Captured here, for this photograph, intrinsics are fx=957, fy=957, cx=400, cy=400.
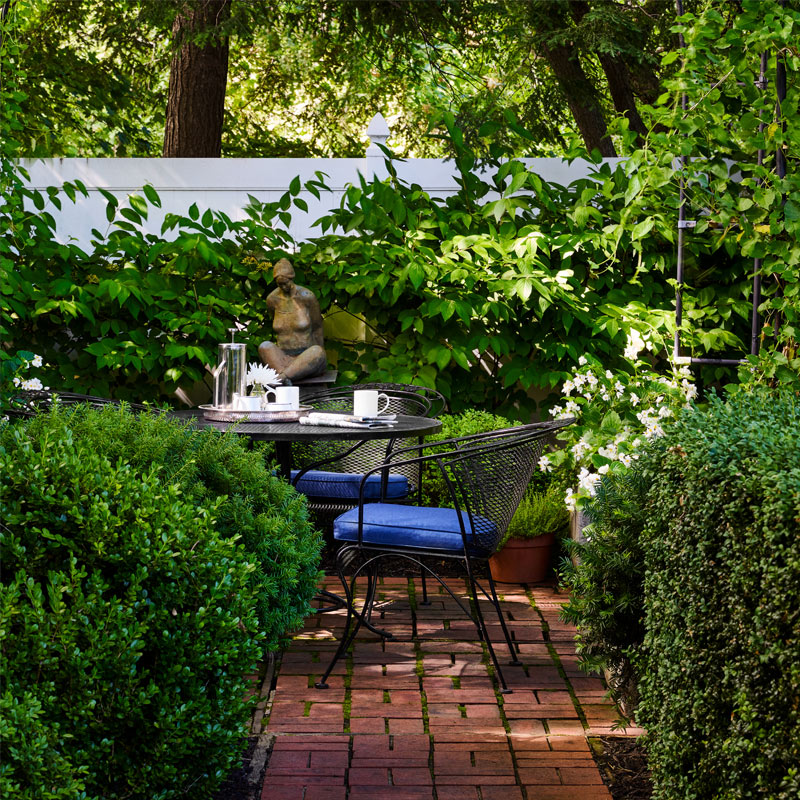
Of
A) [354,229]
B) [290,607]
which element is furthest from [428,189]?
[290,607]

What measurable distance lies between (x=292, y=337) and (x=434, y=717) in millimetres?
2365

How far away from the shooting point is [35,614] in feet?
6.32

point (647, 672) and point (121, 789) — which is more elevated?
point (647, 672)

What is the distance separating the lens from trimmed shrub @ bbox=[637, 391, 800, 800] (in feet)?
5.64

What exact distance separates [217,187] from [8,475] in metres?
3.98

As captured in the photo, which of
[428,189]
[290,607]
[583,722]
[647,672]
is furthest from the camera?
[428,189]

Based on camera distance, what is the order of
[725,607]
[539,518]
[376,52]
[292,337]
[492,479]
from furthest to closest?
1. [376,52]
2. [292,337]
3. [539,518]
4. [492,479]
5. [725,607]

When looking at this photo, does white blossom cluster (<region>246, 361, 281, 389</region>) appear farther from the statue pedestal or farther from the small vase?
the statue pedestal

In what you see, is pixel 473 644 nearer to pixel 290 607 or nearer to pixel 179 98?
pixel 290 607

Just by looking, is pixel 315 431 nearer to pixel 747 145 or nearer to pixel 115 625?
pixel 115 625

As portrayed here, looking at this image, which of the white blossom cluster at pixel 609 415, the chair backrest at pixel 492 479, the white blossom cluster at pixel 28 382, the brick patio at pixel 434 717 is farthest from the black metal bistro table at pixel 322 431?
the white blossom cluster at pixel 28 382

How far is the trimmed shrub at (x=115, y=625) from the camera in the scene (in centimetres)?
194

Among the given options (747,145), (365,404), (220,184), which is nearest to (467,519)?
(365,404)

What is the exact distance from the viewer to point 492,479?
11.0 ft
